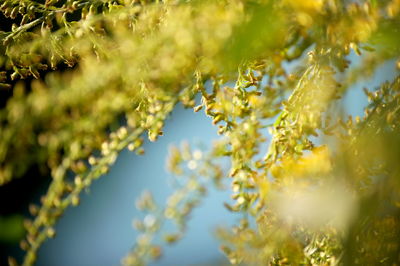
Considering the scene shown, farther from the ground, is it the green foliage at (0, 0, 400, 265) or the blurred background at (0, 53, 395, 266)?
the blurred background at (0, 53, 395, 266)

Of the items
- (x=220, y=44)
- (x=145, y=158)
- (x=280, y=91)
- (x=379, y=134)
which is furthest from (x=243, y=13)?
(x=145, y=158)

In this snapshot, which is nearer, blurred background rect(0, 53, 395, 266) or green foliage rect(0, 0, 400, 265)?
green foliage rect(0, 0, 400, 265)

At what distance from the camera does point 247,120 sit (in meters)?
0.61

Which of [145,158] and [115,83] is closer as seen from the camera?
[115,83]

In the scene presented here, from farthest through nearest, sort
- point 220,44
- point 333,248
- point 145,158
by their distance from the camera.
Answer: point 145,158, point 333,248, point 220,44

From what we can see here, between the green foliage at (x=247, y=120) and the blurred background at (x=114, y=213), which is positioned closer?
the green foliage at (x=247, y=120)

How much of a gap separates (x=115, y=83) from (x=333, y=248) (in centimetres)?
37

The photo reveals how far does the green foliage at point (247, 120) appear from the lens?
46 centimetres

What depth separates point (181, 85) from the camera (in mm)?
617

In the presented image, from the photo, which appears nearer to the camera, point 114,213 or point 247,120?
point 247,120

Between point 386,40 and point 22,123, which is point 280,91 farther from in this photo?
point 22,123

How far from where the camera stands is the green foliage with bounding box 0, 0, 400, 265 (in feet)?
1.51

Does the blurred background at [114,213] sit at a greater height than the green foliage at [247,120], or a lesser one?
greater

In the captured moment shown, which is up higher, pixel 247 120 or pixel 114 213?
pixel 114 213
